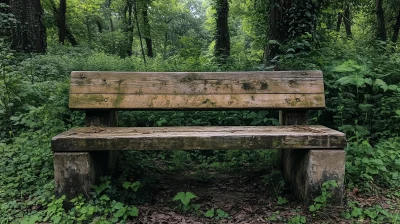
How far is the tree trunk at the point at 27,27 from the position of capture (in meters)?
6.91

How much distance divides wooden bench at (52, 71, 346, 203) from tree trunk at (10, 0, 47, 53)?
15.9 feet

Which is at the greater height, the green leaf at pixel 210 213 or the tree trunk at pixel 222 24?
the tree trunk at pixel 222 24

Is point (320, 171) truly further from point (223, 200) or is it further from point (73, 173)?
point (73, 173)

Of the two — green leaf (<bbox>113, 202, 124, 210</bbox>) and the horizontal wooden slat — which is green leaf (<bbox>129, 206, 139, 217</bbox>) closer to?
green leaf (<bbox>113, 202, 124, 210</bbox>)

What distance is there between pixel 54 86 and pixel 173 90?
2.56 meters

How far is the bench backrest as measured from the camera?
3.08 metres

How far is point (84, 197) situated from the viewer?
2.63 metres

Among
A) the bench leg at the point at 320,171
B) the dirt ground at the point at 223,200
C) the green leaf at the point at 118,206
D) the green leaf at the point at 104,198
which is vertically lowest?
the dirt ground at the point at 223,200

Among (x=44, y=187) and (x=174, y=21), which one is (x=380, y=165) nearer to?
(x=44, y=187)

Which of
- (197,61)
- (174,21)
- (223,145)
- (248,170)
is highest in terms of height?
(174,21)

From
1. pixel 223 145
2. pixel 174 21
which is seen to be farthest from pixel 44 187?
pixel 174 21

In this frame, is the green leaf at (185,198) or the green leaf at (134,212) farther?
the green leaf at (185,198)

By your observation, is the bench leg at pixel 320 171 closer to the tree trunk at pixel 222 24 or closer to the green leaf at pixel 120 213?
the green leaf at pixel 120 213

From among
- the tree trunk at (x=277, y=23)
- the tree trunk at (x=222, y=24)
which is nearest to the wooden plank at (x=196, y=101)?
the tree trunk at (x=277, y=23)
